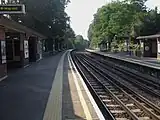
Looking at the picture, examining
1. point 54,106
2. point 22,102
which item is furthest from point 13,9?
point 54,106

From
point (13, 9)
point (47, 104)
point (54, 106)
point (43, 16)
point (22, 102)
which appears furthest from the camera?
point (43, 16)

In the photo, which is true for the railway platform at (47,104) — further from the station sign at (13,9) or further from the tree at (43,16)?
the tree at (43,16)

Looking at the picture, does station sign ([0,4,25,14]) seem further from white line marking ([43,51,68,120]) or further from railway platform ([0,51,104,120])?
white line marking ([43,51,68,120])

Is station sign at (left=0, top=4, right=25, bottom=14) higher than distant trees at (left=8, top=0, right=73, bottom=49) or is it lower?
lower


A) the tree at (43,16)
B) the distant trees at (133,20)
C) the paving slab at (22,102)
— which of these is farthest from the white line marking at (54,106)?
the tree at (43,16)

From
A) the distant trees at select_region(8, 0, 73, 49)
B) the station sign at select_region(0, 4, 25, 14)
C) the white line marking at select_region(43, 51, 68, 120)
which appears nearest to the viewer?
the white line marking at select_region(43, 51, 68, 120)

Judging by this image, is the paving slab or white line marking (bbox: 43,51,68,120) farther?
the paving slab

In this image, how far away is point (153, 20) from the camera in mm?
58750

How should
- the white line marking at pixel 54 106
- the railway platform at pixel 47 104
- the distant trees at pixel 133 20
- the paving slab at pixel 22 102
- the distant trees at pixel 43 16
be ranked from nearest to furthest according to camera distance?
the white line marking at pixel 54 106 < the railway platform at pixel 47 104 < the paving slab at pixel 22 102 < the distant trees at pixel 133 20 < the distant trees at pixel 43 16

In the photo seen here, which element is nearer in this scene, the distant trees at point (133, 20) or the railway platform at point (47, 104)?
the railway platform at point (47, 104)

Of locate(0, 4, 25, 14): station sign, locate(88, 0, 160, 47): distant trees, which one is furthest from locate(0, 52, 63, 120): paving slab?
locate(88, 0, 160, 47): distant trees

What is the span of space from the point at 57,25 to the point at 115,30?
1157cm

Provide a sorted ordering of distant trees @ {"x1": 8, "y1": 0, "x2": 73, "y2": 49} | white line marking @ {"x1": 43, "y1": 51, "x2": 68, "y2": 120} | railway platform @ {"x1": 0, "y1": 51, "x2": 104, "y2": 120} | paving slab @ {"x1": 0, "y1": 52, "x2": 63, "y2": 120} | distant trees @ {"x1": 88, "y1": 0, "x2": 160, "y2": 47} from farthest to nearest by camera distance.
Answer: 1. distant trees @ {"x1": 8, "y1": 0, "x2": 73, "y2": 49}
2. distant trees @ {"x1": 88, "y1": 0, "x2": 160, "y2": 47}
3. paving slab @ {"x1": 0, "y1": 52, "x2": 63, "y2": 120}
4. railway platform @ {"x1": 0, "y1": 51, "x2": 104, "y2": 120}
5. white line marking @ {"x1": 43, "y1": 51, "x2": 68, "y2": 120}

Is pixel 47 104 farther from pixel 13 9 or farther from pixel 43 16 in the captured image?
pixel 43 16
